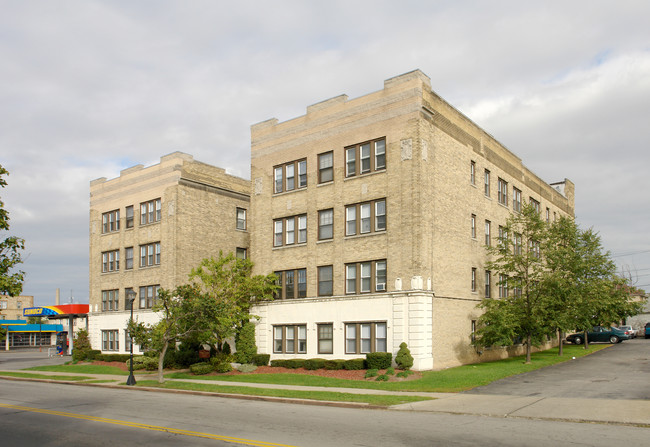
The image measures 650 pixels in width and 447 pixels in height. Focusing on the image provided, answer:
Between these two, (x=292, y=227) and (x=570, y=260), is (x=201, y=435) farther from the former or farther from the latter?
(x=570, y=260)

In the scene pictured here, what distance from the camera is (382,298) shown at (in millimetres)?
31047

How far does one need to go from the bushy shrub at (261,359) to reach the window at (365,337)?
17.4ft

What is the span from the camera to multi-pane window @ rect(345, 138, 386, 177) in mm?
32594

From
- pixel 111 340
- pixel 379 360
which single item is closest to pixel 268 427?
pixel 379 360

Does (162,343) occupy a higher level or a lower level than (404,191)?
lower

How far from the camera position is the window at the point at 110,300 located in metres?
48.0

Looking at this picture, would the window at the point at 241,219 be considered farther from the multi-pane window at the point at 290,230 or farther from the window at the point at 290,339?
the window at the point at 290,339

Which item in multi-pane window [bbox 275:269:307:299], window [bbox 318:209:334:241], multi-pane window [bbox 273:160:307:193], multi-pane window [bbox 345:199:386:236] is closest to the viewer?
multi-pane window [bbox 345:199:386:236]

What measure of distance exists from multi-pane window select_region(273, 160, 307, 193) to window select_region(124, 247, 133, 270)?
52.6ft

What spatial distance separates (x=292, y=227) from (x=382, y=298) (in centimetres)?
810

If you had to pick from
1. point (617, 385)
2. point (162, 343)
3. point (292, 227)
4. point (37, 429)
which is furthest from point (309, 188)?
point (37, 429)

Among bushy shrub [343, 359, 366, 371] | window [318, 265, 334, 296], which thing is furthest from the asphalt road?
window [318, 265, 334, 296]

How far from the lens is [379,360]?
29.3 metres

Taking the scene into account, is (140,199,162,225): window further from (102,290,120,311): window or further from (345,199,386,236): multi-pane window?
(345,199,386,236): multi-pane window
